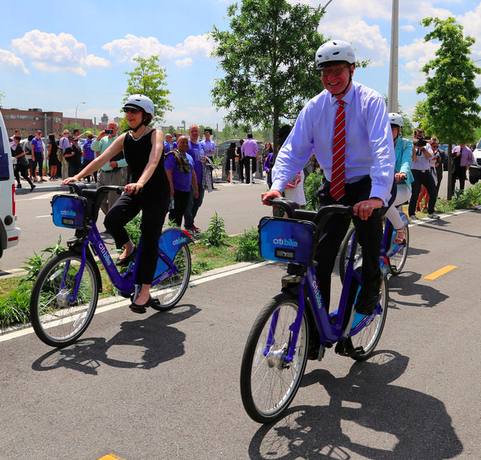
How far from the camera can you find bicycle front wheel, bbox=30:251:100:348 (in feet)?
14.0

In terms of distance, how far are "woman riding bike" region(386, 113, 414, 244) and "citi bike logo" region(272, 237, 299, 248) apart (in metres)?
3.67

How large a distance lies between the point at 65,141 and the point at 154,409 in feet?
63.7

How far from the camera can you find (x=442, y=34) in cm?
1477

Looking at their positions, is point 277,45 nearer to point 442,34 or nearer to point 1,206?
point 1,206

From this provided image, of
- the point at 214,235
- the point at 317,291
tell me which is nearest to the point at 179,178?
the point at 214,235

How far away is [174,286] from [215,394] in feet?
7.08

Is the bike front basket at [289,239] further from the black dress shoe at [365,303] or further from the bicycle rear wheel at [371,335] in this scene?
the bicycle rear wheel at [371,335]

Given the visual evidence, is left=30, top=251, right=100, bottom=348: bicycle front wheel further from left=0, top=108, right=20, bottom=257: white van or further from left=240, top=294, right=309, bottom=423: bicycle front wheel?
left=0, top=108, right=20, bottom=257: white van

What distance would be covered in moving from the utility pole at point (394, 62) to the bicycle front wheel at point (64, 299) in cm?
1032

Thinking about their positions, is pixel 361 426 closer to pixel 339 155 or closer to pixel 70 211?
pixel 339 155

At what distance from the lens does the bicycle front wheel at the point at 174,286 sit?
220 inches

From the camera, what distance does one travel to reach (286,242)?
3.20 metres

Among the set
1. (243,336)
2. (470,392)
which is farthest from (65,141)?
(470,392)

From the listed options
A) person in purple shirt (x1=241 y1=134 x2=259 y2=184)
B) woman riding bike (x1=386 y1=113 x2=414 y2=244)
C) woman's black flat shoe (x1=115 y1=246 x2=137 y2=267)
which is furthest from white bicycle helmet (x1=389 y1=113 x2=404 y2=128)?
person in purple shirt (x1=241 y1=134 x2=259 y2=184)
